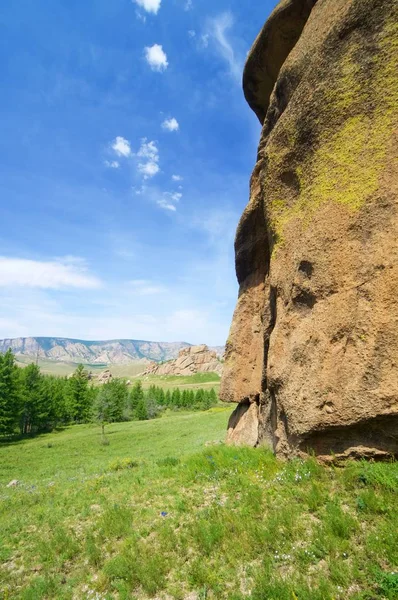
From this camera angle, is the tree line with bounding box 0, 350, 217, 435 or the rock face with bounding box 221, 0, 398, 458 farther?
the tree line with bounding box 0, 350, 217, 435

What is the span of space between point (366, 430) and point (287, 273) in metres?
5.01

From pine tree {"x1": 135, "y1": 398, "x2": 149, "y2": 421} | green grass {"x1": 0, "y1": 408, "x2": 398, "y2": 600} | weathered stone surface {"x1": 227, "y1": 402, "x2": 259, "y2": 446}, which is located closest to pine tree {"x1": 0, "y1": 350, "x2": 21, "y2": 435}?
pine tree {"x1": 135, "y1": 398, "x2": 149, "y2": 421}

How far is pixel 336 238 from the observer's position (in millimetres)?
8742

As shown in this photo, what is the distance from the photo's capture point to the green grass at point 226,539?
204 inches

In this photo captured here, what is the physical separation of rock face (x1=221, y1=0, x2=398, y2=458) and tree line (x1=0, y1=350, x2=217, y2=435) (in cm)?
4972

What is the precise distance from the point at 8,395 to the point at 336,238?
62200 millimetres

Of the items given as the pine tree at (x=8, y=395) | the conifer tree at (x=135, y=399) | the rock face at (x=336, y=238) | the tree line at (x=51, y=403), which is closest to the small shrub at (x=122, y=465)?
the rock face at (x=336, y=238)

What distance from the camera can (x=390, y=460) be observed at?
7109mm

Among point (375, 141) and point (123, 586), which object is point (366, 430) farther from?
point (375, 141)

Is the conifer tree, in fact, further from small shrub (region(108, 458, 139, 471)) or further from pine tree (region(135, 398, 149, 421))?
small shrub (region(108, 458, 139, 471))

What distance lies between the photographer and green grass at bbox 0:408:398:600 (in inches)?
204

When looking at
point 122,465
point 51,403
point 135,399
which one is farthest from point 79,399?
point 122,465

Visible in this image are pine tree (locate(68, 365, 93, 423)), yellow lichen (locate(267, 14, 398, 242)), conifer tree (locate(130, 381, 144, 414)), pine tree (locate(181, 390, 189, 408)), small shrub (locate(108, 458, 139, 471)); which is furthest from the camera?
pine tree (locate(181, 390, 189, 408))

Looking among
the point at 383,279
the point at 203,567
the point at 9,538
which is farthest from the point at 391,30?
the point at 9,538
